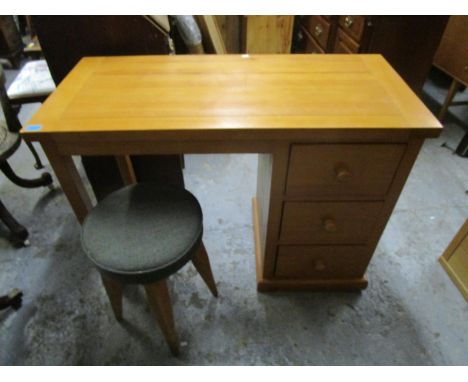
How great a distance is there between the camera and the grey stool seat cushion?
0.79 meters

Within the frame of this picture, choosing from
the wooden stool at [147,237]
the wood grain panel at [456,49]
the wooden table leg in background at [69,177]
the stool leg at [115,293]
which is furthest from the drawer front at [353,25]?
the stool leg at [115,293]

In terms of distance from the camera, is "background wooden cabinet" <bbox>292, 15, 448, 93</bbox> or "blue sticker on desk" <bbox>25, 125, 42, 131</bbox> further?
"background wooden cabinet" <bbox>292, 15, 448, 93</bbox>

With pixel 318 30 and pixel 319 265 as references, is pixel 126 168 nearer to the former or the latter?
pixel 319 265

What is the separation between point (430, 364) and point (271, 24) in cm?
277

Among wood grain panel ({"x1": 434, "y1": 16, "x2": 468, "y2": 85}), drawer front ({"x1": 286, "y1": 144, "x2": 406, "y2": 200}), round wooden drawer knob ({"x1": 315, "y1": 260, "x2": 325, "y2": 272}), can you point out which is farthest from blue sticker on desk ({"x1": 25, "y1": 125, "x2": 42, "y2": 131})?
wood grain panel ({"x1": 434, "y1": 16, "x2": 468, "y2": 85})

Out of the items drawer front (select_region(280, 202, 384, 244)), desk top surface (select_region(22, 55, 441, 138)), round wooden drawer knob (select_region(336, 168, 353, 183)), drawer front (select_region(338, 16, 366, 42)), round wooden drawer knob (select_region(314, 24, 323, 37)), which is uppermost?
desk top surface (select_region(22, 55, 441, 138))

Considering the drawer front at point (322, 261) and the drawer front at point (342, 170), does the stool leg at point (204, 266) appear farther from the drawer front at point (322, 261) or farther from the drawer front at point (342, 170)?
the drawer front at point (342, 170)

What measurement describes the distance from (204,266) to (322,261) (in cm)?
44

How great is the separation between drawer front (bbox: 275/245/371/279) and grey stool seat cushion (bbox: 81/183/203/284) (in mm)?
394

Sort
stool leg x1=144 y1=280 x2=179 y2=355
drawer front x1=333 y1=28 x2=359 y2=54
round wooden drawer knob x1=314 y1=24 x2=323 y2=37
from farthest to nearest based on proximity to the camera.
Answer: round wooden drawer knob x1=314 y1=24 x2=323 y2=37, drawer front x1=333 y1=28 x2=359 y2=54, stool leg x1=144 y1=280 x2=179 y2=355

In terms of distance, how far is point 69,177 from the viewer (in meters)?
0.88

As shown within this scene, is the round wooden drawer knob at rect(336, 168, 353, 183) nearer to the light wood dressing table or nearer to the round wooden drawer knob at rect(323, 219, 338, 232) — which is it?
the light wood dressing table

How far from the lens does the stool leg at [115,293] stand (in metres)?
1.02

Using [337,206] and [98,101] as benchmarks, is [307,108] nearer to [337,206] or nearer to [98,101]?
[337,206]
